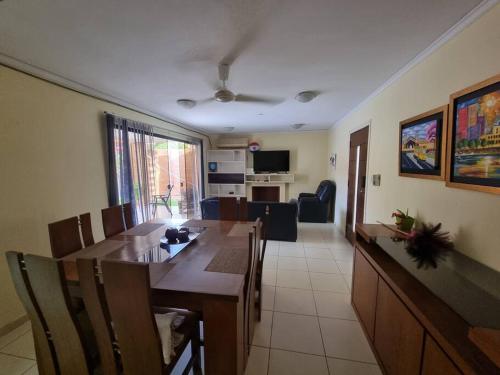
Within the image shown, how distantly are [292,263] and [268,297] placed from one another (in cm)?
85

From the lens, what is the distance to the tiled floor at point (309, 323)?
1.50m

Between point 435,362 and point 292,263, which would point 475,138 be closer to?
point 435,362

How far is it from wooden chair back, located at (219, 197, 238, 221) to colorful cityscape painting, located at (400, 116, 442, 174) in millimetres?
1874

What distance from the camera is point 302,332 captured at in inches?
69.9

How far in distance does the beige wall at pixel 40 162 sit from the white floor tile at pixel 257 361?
2.18m

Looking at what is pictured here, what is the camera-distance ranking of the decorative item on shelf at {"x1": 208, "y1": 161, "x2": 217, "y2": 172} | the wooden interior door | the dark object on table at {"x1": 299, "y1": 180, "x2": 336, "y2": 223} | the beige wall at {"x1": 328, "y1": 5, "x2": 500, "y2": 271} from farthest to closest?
the decorative item on shelf at {"x1": 208, "y1": 161, "x2": 217, "y2": 172}, the dark object on table at {"x1": 299, "y1": 180, "x2": 336, "y2": 223}, the wooden interior door, the beige wall at {"x1": 328, "y1": 5, "x2": 500, "y2": 271}

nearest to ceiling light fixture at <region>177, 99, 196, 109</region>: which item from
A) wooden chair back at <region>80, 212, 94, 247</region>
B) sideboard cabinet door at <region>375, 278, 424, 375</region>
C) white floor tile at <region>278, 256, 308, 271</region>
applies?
wooden chair back at <region>80, 212, 94, 247</region>

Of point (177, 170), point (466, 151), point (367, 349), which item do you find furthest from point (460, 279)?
point (177, 170)

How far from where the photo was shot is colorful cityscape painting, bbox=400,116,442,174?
1.59 meters

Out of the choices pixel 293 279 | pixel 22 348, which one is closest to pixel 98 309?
pixel 22 348

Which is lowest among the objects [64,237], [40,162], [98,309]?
[98,309]

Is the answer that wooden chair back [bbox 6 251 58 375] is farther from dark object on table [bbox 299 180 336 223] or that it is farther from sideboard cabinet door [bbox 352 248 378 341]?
dark object on table [bbox 299 180 336 223]

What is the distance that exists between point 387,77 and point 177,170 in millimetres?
4512

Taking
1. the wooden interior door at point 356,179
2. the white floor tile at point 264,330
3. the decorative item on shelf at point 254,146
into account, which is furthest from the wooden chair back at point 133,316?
the decorative item on shelf at point 254,146
